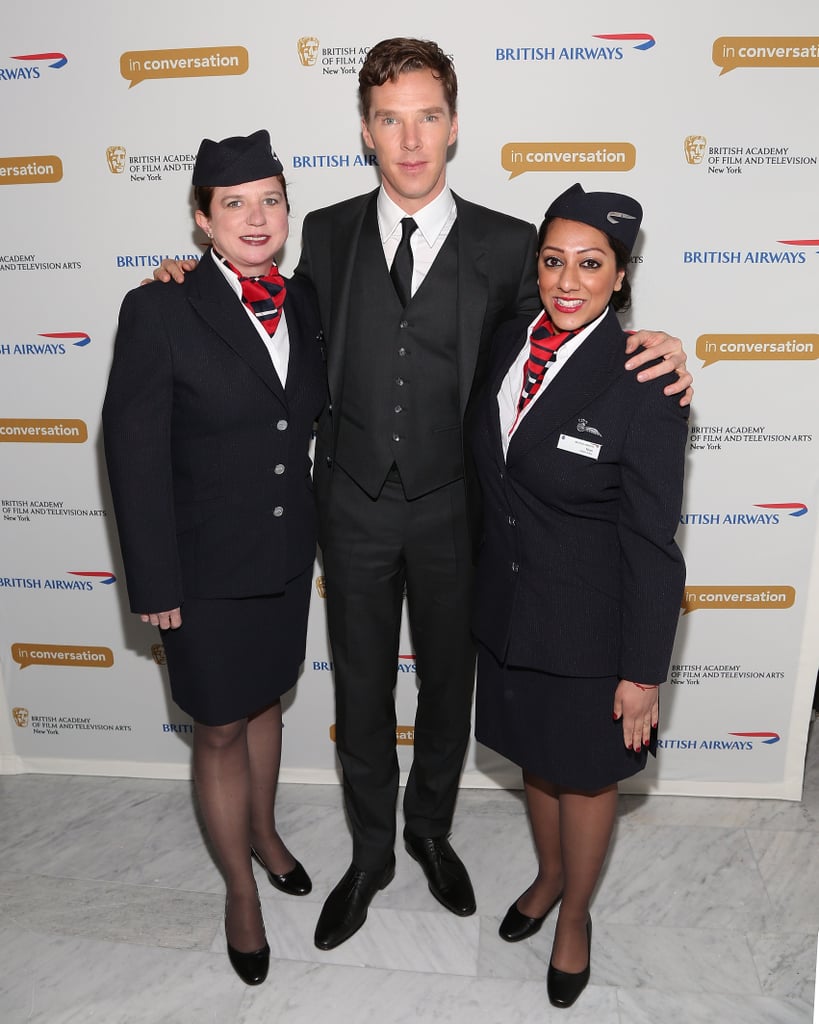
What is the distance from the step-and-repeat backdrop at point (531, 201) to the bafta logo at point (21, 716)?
1.49ft

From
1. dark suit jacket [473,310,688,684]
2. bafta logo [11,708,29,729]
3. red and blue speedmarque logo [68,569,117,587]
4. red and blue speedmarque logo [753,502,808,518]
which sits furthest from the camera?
bafta logo [11,708,29,729]

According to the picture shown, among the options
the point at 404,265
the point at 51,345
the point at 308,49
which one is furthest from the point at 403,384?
the point at 51,345

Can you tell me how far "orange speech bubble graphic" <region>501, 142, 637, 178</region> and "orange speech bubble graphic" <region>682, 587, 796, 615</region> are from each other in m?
1.34

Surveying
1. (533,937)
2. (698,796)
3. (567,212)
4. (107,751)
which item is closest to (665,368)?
(567,212)

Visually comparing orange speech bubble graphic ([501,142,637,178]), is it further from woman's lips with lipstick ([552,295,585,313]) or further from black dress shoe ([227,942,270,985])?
black dress shoe ([227,942,270,985])

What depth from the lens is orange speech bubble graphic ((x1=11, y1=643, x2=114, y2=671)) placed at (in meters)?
3.27

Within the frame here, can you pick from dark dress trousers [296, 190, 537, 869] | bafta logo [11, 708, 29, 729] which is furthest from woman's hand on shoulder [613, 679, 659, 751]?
bafta logo [11, 708, 29, 729]

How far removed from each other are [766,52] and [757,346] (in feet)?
2.60

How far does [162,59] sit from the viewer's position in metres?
2.60

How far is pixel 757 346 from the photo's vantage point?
2.76 m

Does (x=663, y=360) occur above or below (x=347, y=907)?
above

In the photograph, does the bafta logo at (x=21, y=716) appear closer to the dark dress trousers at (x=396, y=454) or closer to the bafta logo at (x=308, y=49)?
the dark dress trousers at (x=396, y=454)

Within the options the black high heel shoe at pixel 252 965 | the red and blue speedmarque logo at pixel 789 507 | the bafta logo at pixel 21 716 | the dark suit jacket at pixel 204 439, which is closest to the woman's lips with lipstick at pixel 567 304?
the dark suit jacket at pixel 204 439

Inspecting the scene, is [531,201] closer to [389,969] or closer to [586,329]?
[586,329]
